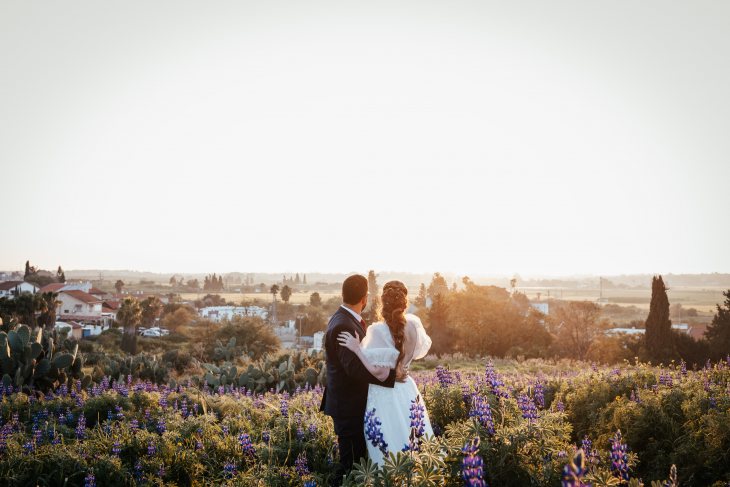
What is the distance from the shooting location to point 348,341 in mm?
4684

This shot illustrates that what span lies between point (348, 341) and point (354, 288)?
0.51 m

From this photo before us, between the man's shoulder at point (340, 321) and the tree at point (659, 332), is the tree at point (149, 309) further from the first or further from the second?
the man's shoulder at point (340, 321)

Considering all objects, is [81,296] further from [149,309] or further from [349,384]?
[349,384]

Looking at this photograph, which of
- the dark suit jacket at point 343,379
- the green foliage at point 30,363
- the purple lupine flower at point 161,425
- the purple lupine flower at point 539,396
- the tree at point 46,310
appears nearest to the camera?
the dark suit jacket at point 343,379

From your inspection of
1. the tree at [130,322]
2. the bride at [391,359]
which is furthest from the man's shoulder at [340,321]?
the tree at [130,322]

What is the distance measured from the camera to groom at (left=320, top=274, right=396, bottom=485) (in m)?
4.84

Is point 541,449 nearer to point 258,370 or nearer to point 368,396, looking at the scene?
point 368,396

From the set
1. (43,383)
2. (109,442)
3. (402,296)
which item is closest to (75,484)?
(109,442)

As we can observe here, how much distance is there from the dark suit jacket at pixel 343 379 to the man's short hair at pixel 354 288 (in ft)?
0.51

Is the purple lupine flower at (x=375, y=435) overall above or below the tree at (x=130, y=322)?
above

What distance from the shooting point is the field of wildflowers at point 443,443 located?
11.7 feet

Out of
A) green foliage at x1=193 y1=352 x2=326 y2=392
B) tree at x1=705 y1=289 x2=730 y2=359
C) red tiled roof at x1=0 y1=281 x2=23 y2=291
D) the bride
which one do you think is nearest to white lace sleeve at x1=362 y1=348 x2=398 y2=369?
the bride

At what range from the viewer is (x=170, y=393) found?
9211 millimetres

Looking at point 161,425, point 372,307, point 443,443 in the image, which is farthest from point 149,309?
point 443,443
